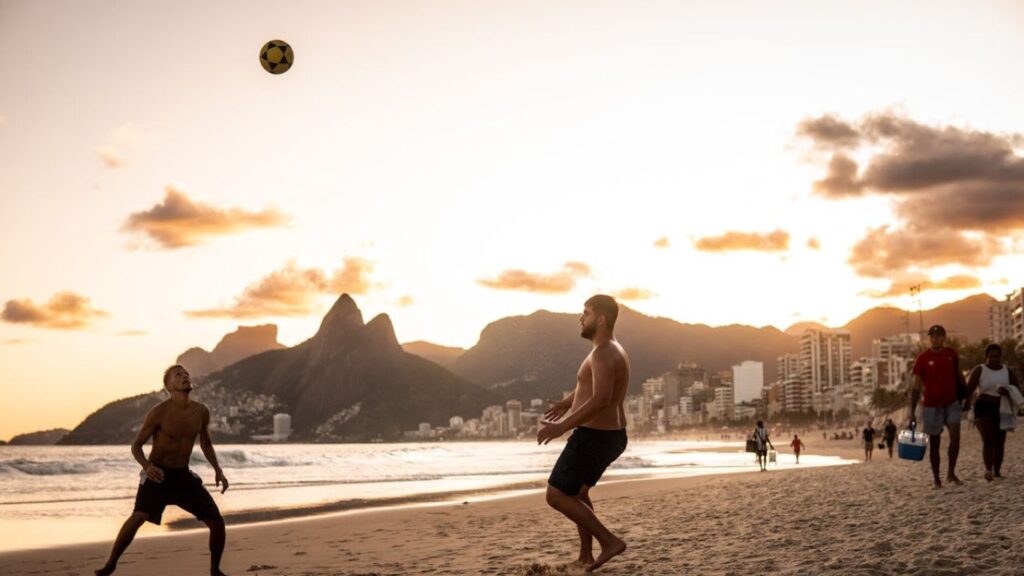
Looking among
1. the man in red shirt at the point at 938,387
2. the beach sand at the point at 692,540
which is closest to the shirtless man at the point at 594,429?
the beach sand at the point at 692,540

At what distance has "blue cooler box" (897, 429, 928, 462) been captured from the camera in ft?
37.9

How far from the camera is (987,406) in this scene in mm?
11172

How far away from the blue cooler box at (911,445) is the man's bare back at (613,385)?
255 inches

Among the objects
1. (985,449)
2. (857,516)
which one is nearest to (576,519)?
(857,516)

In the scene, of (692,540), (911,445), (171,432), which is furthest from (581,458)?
(911,445)

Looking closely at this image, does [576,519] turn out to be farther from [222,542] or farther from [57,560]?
[57,560]

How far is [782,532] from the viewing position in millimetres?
8773

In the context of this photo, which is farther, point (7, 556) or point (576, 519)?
point (7, 556)

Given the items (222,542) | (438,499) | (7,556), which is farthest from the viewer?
(438,499)

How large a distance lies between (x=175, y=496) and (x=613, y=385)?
3.47 meters

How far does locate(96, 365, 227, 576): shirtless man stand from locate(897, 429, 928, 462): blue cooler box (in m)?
8.21

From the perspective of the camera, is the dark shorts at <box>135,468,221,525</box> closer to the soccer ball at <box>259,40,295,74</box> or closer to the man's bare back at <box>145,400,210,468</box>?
the man's bare back at <box>145,400,210,468</box>

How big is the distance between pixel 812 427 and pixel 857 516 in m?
189

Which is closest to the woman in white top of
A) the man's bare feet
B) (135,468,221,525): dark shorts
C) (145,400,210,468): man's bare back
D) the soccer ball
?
the man's bare feet
